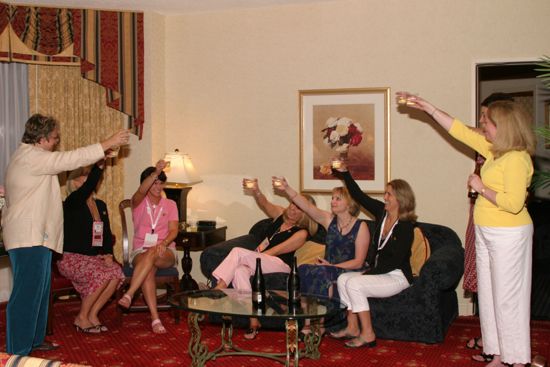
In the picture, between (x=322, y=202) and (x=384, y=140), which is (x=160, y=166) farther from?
(x=384, y=140)

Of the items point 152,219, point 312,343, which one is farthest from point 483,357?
point 152,219

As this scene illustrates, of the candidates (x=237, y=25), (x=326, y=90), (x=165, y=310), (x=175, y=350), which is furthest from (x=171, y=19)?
(x=175, y=350)

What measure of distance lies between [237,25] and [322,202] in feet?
6.47

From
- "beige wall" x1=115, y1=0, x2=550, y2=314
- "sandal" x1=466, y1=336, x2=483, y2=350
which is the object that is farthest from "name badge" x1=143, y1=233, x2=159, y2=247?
"sandal" x1=466, y1=336, x2=483, y2=350

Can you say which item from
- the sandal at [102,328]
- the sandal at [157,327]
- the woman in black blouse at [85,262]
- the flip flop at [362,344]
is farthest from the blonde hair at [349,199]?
the sandal at [102,328]

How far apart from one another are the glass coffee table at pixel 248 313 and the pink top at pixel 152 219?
1.34 m

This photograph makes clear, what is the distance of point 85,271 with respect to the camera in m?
5.61

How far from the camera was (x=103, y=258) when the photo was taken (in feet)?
19.0

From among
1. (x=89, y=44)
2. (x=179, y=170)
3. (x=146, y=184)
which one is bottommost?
(x=146, y=184)

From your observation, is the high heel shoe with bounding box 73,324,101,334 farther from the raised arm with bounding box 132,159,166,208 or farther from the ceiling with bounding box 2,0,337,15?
the ceiling with bounding box 2,0,337,15

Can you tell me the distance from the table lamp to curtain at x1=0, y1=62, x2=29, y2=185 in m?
1.51

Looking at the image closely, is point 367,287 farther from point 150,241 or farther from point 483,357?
point 150,241

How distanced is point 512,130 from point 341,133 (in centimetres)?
268

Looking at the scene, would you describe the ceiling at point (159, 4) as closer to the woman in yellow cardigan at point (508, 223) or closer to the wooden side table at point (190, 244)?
the wooden side table at point (190, 244)
